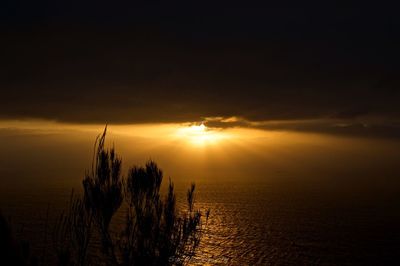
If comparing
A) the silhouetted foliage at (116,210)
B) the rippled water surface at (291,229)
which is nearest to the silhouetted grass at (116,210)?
the silhouetted foliage at (116,210)

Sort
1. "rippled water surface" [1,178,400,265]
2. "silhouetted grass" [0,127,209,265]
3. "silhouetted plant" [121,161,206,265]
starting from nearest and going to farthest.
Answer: "silhouetted grass" [0,127,209,265] → "silhouetted plant" [121,161,206,265] → "rippled water surface" [1,178,400,265]

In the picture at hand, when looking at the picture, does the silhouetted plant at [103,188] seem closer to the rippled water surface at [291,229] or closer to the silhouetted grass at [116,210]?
the silhouetted grass at [116,210]

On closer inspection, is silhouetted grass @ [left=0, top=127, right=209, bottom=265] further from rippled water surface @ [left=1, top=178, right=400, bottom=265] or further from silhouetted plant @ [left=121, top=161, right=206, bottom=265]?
rippled water surface @ [left=1, top=178, right=400, bottom=265]

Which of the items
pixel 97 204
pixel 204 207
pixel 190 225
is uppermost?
pixel 97 204

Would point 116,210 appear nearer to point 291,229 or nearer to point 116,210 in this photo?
point 116,210

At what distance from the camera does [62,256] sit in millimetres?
11328

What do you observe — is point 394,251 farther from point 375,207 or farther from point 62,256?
point 62,256

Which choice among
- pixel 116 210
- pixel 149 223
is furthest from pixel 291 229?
pixel 116 210

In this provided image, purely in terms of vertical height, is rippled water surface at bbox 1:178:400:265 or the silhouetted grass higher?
the silhouetted grass

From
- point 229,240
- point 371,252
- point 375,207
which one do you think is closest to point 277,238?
point 229,240

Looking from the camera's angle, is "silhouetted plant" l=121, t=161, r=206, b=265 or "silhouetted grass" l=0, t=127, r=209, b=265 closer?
"silhouetted grass" l=0, t=127, r=209, b=265

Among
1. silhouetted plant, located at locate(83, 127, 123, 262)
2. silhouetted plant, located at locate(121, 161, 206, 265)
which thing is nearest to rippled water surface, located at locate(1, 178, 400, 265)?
silhouetted plant, located at locate(121, 161, 206, 265)

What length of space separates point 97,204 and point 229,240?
55.1m

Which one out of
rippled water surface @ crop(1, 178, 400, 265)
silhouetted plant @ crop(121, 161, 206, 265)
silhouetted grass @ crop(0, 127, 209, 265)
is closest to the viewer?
silhouetted grass @ crop(0, 127, 209, 265)
